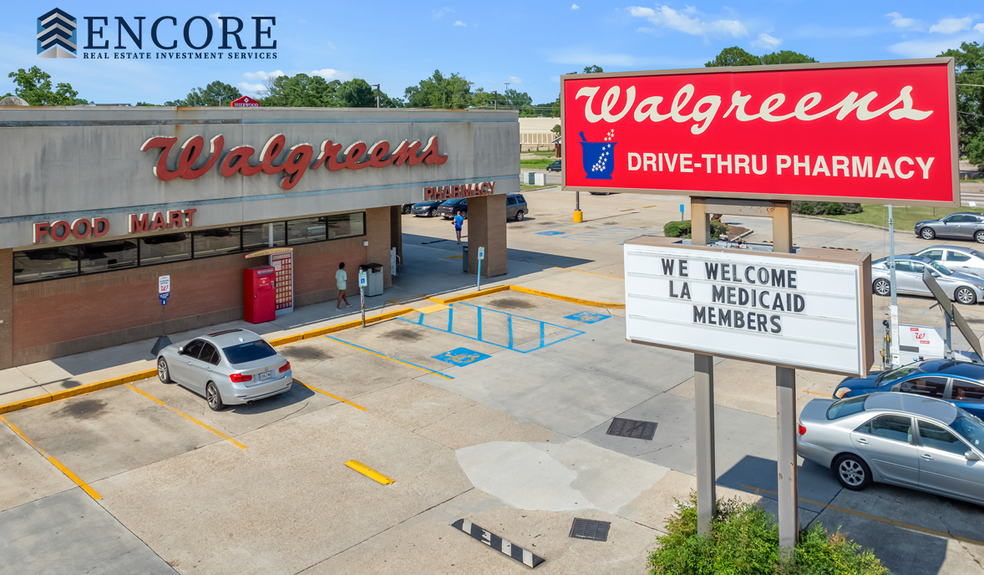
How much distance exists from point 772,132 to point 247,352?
1213 centimetres

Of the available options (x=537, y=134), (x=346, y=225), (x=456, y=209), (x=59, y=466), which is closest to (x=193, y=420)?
(x=59, y=466)

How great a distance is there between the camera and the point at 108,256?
2038 cm

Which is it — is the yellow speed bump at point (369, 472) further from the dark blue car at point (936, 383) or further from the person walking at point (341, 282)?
the person walking at point (341, 282)

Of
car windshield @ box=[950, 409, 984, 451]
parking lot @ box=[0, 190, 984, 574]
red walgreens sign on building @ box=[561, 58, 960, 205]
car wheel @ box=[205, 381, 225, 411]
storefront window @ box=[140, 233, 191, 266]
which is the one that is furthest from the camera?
storefront window @ box=[140, 233, 191, 266]

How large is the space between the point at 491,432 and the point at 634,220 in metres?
36.9

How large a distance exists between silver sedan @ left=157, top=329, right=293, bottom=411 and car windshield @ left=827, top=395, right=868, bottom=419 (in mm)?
11164

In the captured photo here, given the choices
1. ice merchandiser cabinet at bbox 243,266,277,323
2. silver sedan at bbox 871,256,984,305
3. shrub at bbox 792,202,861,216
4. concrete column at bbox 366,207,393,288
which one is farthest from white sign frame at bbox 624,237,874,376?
shrub at bbox 792,202,861,216

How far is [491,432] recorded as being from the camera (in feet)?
49.9

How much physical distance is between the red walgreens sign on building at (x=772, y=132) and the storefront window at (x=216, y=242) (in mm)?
15467

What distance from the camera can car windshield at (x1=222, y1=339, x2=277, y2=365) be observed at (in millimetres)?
16395

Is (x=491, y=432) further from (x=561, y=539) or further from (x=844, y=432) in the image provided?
(x=844, y=432)

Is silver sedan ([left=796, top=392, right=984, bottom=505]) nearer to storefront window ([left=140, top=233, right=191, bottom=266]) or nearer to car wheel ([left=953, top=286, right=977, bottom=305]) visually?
car wheel ([left=953, top=286, right=977, bottom=305])

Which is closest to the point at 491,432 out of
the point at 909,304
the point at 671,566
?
the point at 671,566

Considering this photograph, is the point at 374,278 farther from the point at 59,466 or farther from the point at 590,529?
the point at 590,529
